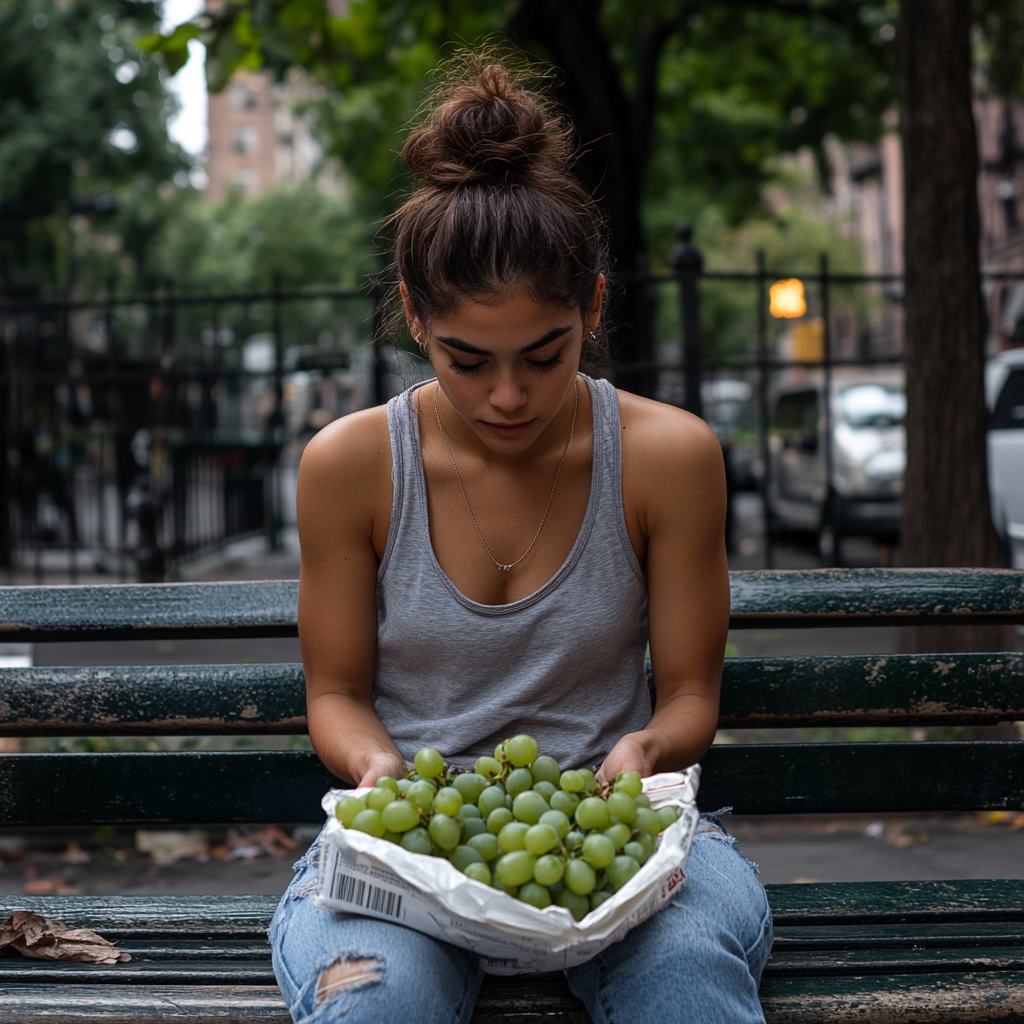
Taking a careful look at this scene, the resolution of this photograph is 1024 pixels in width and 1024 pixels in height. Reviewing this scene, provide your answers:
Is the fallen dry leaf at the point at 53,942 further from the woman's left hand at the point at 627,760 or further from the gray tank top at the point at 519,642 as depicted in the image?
the woman's left hand at the point at 627,760

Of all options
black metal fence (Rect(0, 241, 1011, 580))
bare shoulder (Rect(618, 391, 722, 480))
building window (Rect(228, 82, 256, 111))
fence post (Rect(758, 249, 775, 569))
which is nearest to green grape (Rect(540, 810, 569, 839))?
bare shoulder (Rect(618, 391, 722, 480))

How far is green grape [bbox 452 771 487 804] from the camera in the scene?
1676 millimetres

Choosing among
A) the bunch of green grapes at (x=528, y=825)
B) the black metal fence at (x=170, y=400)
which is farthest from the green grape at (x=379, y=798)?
the black metal fence at (x=170, y=400)

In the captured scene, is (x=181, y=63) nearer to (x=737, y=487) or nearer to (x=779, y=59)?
(x=779, y=59)

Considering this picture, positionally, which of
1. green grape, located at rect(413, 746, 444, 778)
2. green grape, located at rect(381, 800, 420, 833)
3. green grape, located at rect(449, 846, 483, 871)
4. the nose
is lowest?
green grape, located at rect(449, 846, 483, 871)

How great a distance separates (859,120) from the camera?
13656mm

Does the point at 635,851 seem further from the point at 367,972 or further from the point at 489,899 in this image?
the point at 367,972

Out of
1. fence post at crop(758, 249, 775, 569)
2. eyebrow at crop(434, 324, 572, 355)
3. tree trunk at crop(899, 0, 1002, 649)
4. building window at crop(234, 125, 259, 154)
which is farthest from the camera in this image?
building window at crop(234, 125, 259, 154)

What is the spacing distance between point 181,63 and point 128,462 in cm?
620

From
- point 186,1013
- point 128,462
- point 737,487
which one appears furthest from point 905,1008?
point 737,487

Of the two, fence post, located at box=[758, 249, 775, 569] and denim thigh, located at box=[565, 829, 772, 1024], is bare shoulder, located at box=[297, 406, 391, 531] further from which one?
fence post, located at box=[758, 249, 775, 569]

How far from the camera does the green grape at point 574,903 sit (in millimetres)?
Answer: 1557

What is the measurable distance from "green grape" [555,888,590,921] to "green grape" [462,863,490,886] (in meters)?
0.10

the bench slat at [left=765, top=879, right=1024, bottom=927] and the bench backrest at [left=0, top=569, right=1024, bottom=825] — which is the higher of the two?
the bench backrest at [left=0, top=569, right=1024, bottom=825]
